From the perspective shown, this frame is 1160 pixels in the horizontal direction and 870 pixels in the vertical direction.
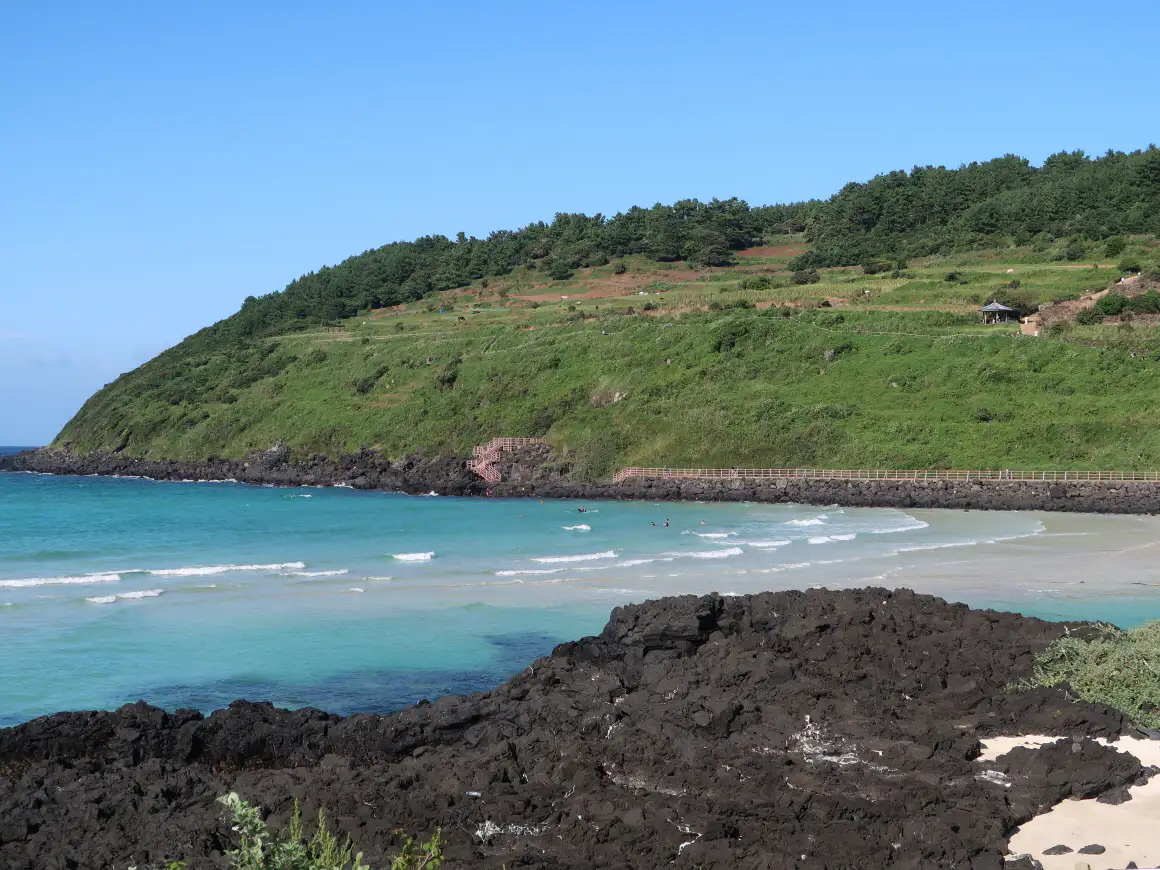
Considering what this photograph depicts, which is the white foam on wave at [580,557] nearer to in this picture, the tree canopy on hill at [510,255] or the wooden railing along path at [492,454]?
the wooden railing along path at [492,454]

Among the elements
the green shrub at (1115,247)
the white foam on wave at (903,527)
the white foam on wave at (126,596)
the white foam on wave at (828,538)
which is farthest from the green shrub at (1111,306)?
the white foam on wave at (126,596)

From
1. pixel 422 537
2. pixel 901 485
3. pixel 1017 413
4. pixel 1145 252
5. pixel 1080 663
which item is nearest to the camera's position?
pixel 1080 663

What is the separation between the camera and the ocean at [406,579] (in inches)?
805

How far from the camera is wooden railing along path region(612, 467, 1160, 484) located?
59375 mm

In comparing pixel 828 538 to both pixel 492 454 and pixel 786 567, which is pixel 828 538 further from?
pixel 492 454

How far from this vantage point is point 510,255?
140m

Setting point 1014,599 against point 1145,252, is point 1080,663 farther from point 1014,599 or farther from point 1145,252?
point 1145,252

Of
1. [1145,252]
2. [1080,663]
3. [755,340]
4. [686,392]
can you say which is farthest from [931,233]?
[1080,663]

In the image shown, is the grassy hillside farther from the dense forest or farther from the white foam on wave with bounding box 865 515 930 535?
the white foam on wave with bounding box 865 515 930 535

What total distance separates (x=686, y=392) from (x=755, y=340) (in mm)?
8075

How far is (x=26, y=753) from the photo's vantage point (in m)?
14.3

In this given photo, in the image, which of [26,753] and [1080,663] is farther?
[1080,663]

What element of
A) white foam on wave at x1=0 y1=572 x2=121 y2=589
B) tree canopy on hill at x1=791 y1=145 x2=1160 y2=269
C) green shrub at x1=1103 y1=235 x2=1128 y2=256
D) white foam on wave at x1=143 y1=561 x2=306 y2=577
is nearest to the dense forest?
tree canopy on hill at x1=791 y1=145 x2=1160 y2=269

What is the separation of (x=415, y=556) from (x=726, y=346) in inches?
1919
